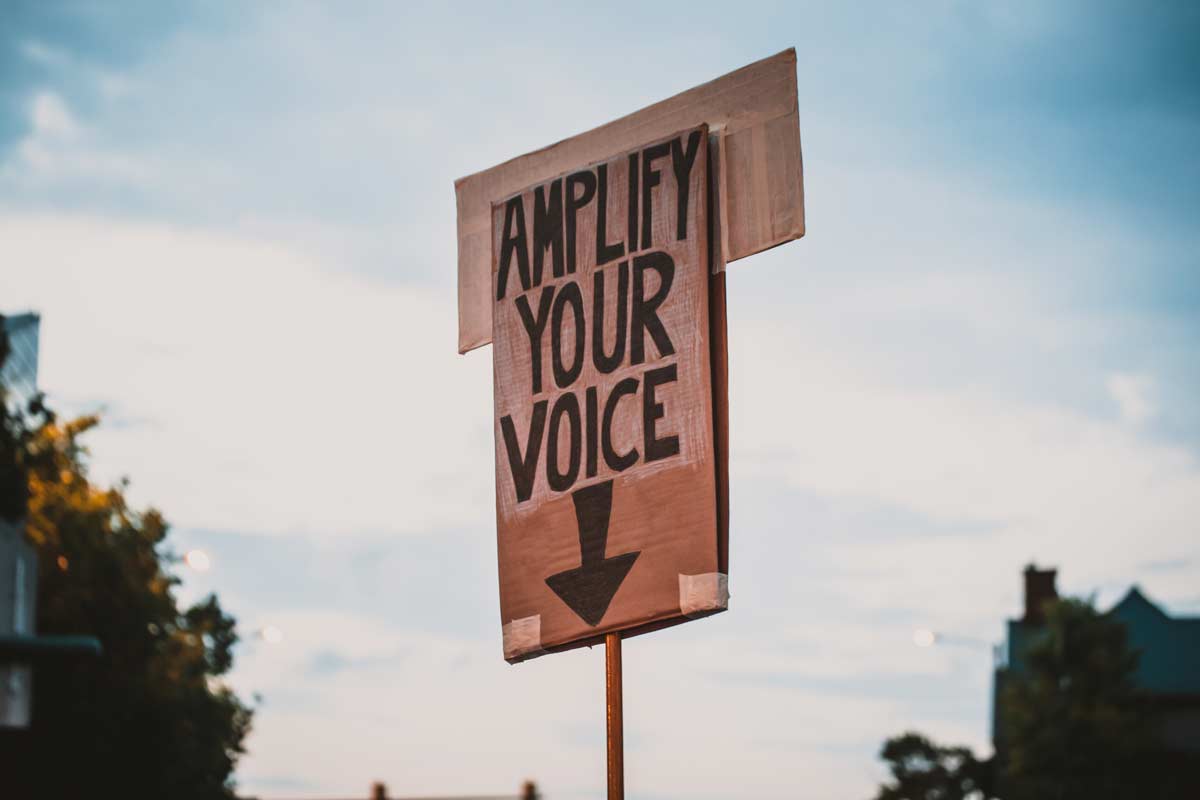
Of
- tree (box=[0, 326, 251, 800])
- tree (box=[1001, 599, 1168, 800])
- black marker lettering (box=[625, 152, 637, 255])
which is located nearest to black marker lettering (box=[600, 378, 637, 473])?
black marker lettering (box=[625, 152, 637, 255])

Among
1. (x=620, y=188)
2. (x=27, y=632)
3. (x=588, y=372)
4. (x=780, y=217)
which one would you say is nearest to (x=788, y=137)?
(x=780, y=217)

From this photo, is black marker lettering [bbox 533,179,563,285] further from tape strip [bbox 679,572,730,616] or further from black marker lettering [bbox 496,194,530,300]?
tape strip [bbox 679,572,730,616]

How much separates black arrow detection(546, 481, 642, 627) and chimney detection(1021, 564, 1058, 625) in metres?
59.9

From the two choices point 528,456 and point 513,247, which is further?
point 513,247

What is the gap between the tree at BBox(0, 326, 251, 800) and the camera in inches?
1177

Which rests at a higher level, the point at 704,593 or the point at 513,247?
the point at 513,247

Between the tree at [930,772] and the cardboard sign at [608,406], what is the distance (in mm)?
51372

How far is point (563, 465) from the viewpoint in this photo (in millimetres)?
4301

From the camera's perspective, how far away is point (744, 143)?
4.26 meters

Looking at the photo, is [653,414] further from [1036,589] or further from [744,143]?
[1036,589]

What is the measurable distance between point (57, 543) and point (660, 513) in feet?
95.5

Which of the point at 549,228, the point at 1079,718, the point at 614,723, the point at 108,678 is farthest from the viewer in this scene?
the point at 1079,718

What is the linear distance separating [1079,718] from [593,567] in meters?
40.9

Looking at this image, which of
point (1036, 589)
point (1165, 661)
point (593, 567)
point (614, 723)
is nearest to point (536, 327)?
point (593, 567)
